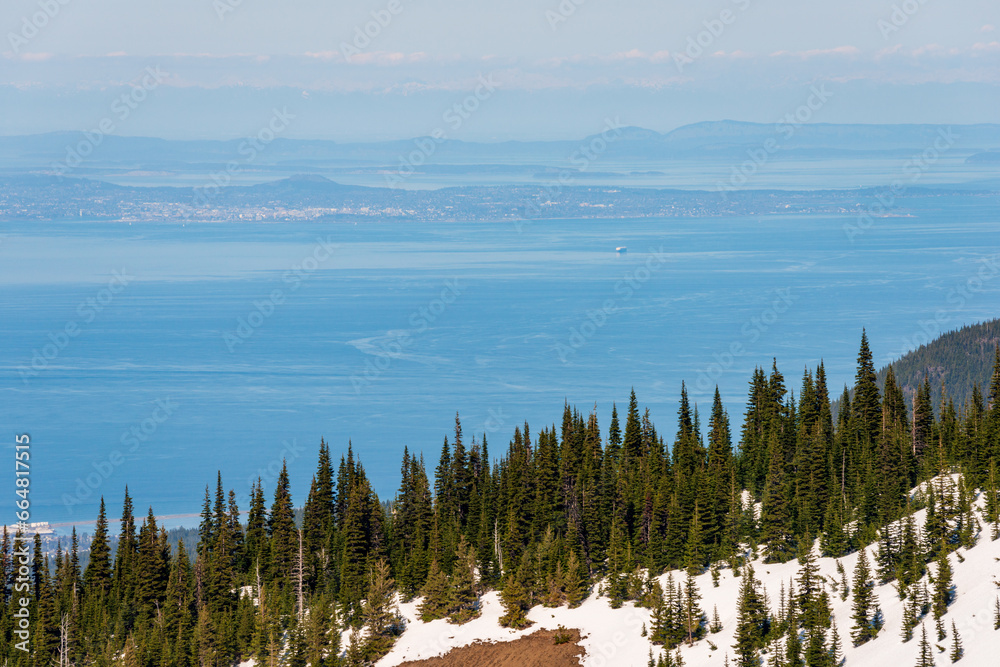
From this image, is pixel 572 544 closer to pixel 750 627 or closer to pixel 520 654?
pixel 520 654

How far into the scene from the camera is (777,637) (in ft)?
185

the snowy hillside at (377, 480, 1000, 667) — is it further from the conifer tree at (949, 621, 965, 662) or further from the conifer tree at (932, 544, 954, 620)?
the conifer tree at (932, 544, 954, 620)

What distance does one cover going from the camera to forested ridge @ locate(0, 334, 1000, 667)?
62969 millimetres

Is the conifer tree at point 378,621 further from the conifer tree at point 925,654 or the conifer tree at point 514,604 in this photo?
the conifer tree at point 925,654

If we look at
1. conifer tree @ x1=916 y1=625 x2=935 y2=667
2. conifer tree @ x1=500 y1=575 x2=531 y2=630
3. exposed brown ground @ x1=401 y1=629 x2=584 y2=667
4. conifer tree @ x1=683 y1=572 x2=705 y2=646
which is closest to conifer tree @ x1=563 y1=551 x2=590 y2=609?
conifer tree @ x1=500 y1=575 x2=531 y2=630

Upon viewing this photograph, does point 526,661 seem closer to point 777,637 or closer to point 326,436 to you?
point 777,637

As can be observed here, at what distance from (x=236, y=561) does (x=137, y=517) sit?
80.1 m

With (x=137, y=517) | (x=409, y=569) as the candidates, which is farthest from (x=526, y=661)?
(x=137, y=517)

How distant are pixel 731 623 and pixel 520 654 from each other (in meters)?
13.6

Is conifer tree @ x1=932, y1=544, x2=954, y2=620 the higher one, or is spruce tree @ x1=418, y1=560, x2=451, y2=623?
spruce tree @ x1=418, y1=560, x2=451, y2=623

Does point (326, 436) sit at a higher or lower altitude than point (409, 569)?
higher

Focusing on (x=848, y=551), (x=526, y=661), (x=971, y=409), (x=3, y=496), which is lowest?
(x=526, y=661)

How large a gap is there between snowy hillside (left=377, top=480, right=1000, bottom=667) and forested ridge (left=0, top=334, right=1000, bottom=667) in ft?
2.52

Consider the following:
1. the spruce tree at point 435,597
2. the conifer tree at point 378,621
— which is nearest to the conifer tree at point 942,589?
the spruce tree at point 435,597
